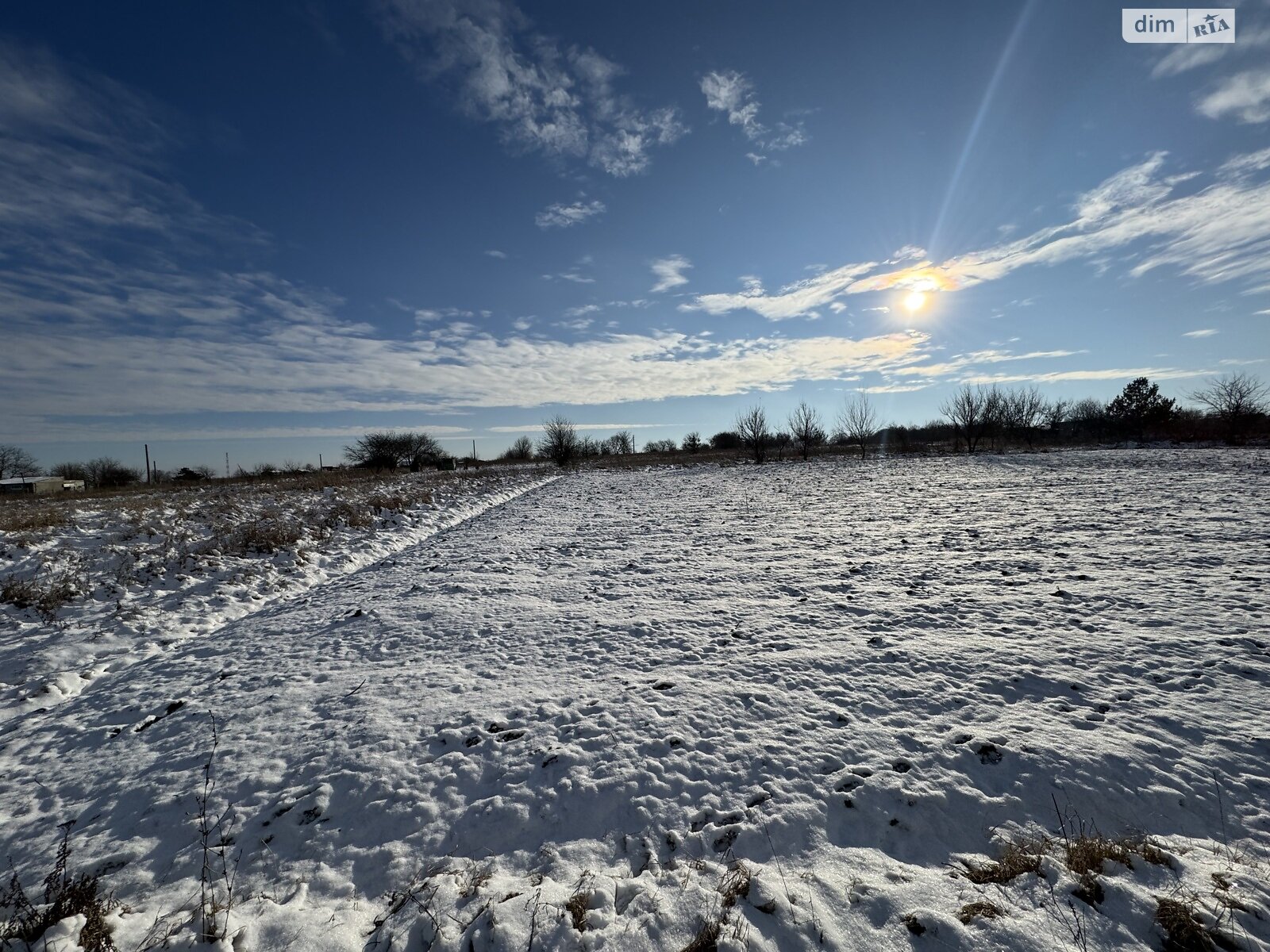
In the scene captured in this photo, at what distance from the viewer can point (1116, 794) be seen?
3.54 meters

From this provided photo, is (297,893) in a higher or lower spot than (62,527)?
lower

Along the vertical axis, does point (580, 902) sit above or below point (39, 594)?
below

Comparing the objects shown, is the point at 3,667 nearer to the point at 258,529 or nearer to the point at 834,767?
the point at 258,529

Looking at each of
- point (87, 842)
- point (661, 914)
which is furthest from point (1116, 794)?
point (87, 842)

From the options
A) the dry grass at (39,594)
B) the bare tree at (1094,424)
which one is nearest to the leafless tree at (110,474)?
the dry grass at (39,594)

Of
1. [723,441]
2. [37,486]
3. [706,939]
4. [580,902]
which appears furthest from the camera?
[723,441]

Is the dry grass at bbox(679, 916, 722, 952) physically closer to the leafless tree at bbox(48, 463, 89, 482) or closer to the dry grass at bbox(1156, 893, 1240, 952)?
the dry grass at bbox(1156, 893, 1240, 952)

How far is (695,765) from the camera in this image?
13.4ft

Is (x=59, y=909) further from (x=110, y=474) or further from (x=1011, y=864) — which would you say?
(x=110, y=474)

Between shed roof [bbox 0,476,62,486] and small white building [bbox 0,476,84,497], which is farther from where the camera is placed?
shed roof [bbox 0,476,62,486]

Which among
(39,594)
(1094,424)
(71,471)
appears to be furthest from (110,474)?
(1094,424)

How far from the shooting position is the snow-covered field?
2.78 m

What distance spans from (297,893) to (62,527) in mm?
15838

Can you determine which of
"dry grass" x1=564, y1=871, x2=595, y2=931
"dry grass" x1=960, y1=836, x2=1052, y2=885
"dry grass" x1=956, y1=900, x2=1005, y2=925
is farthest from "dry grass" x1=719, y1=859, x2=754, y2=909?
"dry grass" x1=960, y1=836, x2=1052, y2=885
